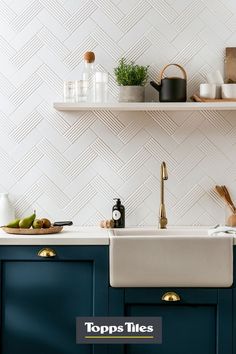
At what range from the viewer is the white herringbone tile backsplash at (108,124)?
3744mm

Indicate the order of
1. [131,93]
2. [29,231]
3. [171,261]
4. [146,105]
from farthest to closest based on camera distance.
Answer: [131,93], [146,105], [29,231], [171,261]

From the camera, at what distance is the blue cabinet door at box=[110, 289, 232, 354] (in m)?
3.11

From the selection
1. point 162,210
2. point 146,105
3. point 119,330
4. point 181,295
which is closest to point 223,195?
point 162,210

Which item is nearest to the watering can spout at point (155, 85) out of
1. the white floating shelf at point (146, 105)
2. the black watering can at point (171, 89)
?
the black watering can at point (171, 89)

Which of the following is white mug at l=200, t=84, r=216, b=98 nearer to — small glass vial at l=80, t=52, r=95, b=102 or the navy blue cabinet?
small glass vial at l=80, t=52, r=95, b=102

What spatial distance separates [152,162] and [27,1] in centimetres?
117

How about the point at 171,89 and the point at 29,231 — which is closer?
the point at 29,231

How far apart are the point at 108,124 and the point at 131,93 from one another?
0.85 feet

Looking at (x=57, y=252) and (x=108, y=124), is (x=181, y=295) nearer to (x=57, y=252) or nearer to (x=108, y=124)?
(x=57, y=252)

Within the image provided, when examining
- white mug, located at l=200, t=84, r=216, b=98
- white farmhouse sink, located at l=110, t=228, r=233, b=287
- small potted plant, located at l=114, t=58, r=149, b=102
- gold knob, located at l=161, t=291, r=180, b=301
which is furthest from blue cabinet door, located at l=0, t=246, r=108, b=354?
white mug, located at l=200, t=84, r=216, b=98

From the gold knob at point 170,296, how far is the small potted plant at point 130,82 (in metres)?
1.10

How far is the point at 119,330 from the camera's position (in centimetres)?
313

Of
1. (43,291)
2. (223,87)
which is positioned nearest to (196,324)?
(43,291)

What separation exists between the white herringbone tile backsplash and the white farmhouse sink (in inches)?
→ 25.8
